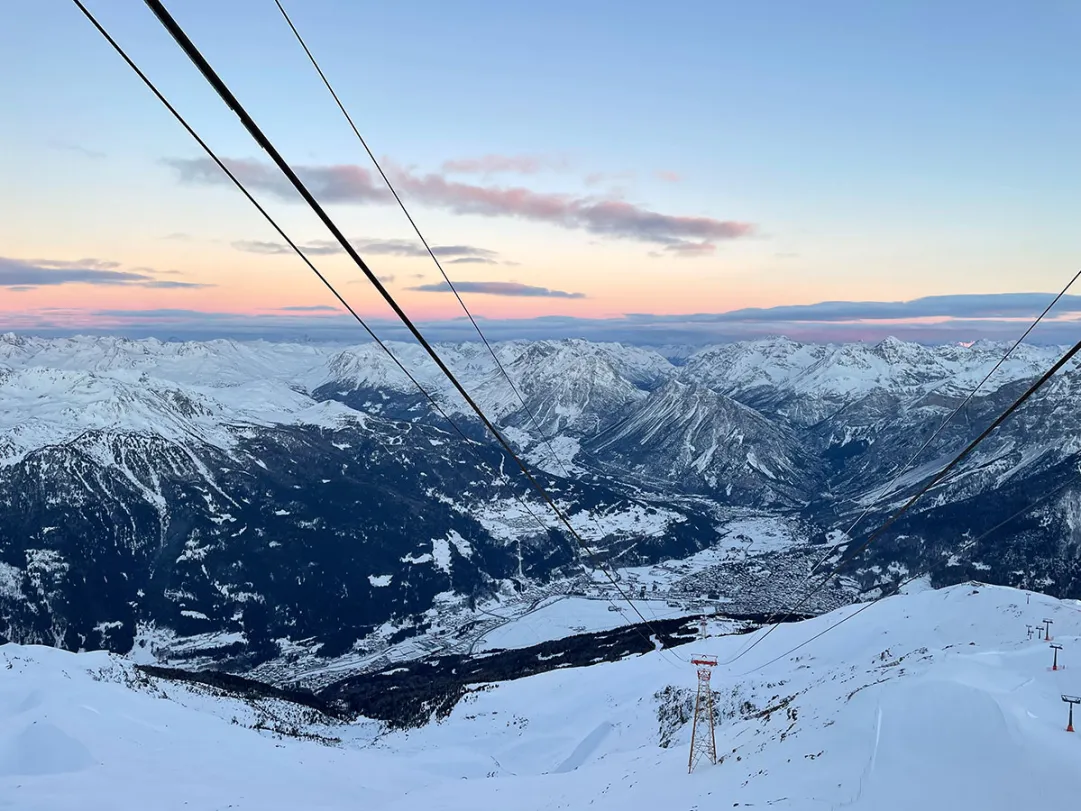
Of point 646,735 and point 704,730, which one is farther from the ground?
point 704,730

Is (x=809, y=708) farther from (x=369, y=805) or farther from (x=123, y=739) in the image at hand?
(x=123, y=739)

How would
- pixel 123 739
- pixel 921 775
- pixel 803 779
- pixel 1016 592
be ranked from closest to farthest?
1. pixel 921 775
2. pixel 803 779
3. pixel 123 739
4. pixel 1016 592

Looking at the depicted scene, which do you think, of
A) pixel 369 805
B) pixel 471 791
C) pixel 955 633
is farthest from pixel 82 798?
pixel 955 633

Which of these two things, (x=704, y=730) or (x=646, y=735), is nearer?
(x=704, y=730)

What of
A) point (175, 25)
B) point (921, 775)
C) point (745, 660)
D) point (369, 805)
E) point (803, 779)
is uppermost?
point (175, 25)

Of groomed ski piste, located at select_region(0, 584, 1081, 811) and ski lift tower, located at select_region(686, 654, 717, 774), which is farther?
ski lift tower, located at select_region(686, 654, 717, 774)

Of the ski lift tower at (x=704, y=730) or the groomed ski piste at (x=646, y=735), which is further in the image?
the ski lift tower at (x=704, y=730)

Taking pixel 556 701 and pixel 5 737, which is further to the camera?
pixel 556 701

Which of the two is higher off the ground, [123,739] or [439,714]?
[123,739]
